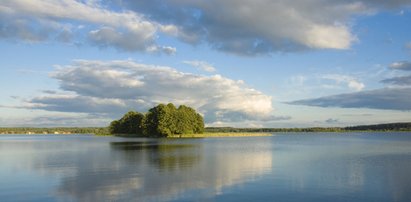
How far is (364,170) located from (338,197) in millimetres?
14866

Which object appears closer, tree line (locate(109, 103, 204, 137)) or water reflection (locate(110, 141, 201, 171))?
water reflection (locate(110, 141, 201, 171))

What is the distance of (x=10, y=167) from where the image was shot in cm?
4006

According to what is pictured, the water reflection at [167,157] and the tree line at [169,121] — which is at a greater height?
the tree line at [169,121]

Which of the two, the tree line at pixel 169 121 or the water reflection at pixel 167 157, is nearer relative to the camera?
the water reflection at pixel 167 157

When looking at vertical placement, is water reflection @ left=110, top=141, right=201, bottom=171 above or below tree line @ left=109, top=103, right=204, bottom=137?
below

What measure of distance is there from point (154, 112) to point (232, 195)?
120778mm

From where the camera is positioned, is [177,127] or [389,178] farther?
[177,127]

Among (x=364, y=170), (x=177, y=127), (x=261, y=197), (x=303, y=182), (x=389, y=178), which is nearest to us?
(x=261, y=197)

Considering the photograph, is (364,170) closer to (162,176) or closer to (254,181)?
(254,181)

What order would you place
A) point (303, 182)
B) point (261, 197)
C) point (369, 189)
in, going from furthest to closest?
point (303, 182)
point (369, 189)
point (261, 197)

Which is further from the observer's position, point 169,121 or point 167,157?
point 169,121

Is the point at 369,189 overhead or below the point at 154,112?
below

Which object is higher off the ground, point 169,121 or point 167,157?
point 169,121

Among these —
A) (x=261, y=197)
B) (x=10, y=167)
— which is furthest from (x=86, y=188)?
(x=10, y=167)
